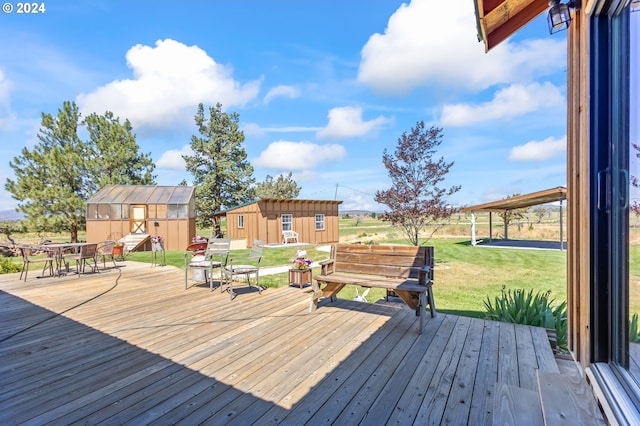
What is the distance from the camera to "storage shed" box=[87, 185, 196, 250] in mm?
15211

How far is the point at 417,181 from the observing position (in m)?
8.69

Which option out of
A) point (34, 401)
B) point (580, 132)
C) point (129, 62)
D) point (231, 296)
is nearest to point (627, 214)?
point (580, 132)

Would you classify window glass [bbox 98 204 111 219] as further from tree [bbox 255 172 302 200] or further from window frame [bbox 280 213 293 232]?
tree [bbox 255 172 302 200]

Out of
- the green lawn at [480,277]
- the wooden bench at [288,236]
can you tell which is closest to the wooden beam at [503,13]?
the green lawn at [480,277]

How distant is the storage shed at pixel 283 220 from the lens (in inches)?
672

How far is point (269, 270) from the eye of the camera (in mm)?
8344

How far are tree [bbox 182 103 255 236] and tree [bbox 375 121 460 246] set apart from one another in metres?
16.9

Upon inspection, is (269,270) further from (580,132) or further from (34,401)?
(580,132)

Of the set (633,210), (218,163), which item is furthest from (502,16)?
(218,163)

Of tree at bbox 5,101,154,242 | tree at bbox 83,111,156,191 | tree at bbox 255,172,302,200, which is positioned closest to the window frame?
tree at bbox 83,111,156,191

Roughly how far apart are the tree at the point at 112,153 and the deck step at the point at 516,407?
22745 mm

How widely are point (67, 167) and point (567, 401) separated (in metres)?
23.5
